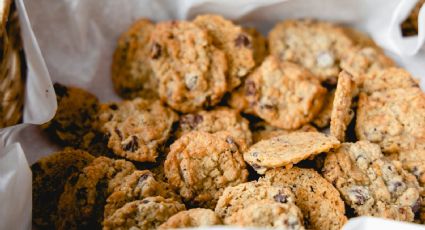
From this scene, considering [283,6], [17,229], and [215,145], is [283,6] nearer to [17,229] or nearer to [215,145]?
[215,145]

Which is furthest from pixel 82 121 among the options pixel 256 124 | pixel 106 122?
pixel 256 124

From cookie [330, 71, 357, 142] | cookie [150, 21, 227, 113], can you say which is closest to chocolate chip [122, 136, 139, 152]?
cookie [150, 21, 227, 113]

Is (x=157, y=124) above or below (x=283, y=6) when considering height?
below

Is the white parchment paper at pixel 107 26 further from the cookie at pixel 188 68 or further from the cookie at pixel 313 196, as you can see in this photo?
the cookie at pixel 313 196

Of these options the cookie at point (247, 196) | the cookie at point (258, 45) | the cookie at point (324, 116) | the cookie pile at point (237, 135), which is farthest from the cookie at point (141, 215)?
the cookie at point (258, 45)

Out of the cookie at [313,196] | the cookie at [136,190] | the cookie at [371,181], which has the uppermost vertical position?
the cookie at [371,181]

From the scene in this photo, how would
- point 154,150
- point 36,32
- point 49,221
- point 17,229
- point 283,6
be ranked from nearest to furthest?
point 17,229 → point 49,221 → point 154,150 → point 36,32 → point 283,6

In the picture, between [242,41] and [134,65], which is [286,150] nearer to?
[242,41]

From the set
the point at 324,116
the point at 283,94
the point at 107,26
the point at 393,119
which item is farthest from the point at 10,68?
the point at 393,119
